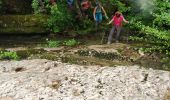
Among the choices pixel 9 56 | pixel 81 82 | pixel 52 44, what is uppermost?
pixel 52 44

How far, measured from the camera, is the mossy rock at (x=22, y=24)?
721 inches

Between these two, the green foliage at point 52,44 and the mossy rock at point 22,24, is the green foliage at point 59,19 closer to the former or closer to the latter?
the mossy rock at point 22,24

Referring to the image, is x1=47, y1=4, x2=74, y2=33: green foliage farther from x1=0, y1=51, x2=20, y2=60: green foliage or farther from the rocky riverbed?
the rocky riverbed

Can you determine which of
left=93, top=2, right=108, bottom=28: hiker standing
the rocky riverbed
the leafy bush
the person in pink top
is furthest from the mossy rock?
the rocky riverbed

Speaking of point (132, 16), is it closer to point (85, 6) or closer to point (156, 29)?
point (85, 6)

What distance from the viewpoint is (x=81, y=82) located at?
11.7 meters

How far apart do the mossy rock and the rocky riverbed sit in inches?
215

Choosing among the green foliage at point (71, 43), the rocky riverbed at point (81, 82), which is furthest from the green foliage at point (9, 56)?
the green foliage at point (71, 43)

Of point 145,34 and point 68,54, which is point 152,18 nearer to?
point 145,34

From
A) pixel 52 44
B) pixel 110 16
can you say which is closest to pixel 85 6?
pixel 110 16

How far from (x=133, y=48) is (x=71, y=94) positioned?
5.44 m

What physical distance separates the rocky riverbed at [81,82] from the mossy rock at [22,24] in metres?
5.45

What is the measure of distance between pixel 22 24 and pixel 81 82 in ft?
25.0

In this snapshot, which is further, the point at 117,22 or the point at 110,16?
the point at 110,16
